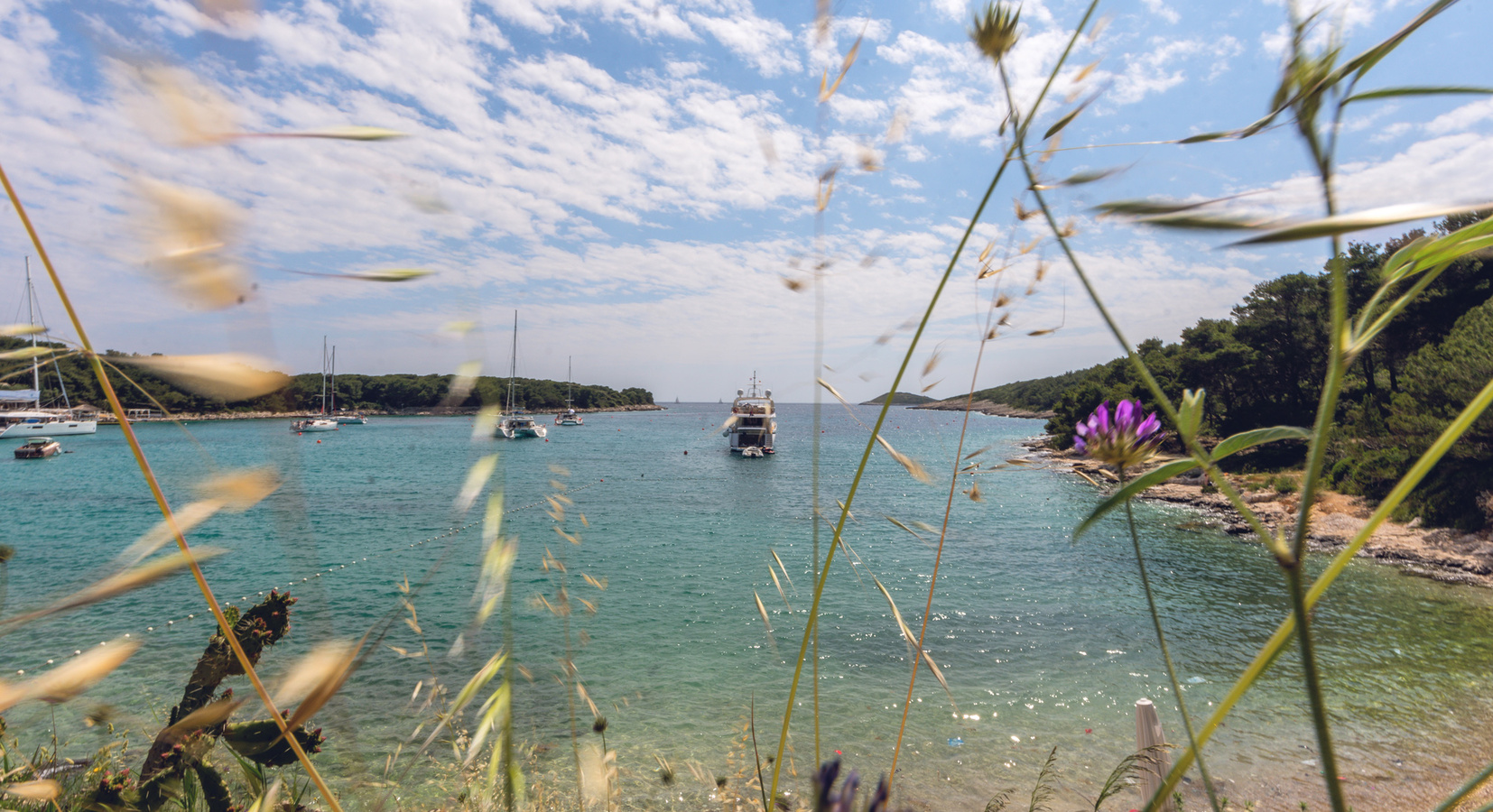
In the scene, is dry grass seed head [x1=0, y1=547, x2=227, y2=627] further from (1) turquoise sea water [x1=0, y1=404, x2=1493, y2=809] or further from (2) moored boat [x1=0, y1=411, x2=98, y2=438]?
(2) moored boat [x1=0, y1=411, x2=98, y2=438]

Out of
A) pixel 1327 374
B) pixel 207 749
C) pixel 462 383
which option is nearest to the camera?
pixel 1327 374

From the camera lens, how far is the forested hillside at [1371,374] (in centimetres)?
1355

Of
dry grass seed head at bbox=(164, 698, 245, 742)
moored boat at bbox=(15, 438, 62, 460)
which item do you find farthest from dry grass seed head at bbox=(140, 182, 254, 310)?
moored boat at bbox=(15, 438, 62, 460)

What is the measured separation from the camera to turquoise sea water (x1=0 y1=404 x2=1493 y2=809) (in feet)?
18.5

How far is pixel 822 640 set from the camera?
10125 millimetres

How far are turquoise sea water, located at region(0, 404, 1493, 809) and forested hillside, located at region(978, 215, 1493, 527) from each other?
3.11m

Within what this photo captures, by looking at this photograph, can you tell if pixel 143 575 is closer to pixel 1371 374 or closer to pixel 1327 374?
pixel 1327 374

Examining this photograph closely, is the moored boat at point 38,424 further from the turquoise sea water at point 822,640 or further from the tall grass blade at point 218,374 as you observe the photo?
the tall grass blade at point 218,374

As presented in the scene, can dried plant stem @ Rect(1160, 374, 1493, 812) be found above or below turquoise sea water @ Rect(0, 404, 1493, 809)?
above

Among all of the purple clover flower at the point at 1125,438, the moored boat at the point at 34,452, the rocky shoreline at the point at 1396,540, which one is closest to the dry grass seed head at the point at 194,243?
the purple clover flower at the point at 1125,438

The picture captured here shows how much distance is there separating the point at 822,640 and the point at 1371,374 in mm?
28221

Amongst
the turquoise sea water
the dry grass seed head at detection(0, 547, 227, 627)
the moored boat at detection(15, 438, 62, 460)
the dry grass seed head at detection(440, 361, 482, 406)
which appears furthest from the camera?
the moored boat at detection(15, 438, 62, 460)

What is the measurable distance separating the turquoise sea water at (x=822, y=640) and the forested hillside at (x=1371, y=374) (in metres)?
Answer: 3.11

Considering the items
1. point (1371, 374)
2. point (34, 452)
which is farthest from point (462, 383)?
point (34, 452)
